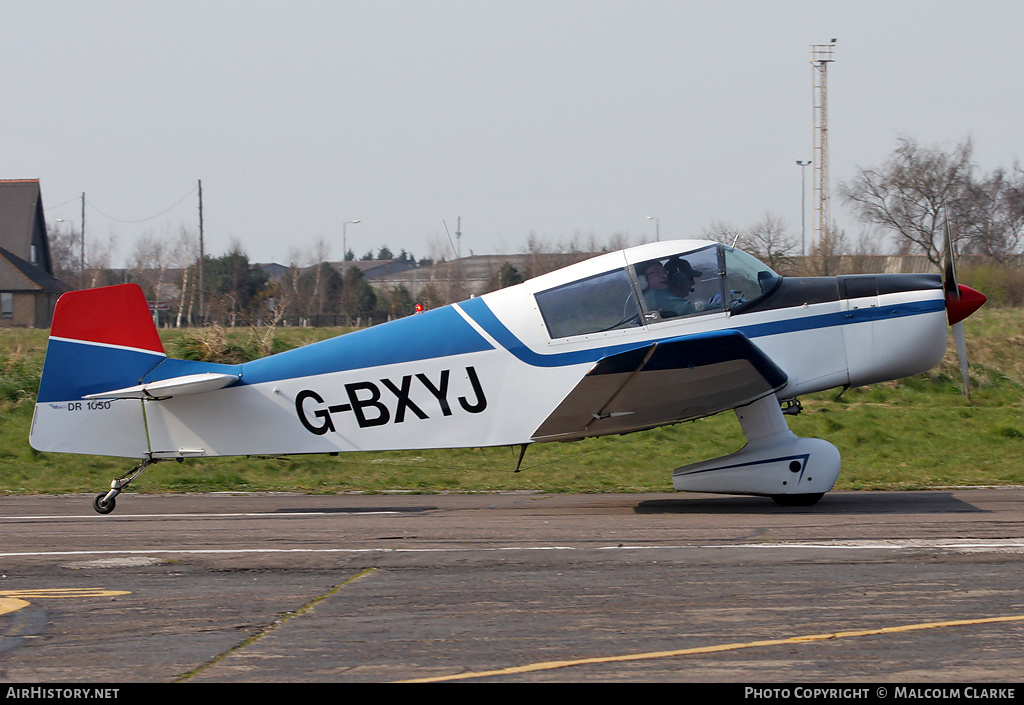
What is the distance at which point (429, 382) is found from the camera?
9.95 m

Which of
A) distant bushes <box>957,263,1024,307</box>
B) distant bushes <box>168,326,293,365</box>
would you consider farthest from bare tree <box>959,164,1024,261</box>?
distant bushes <box>168,326,293,365</box>

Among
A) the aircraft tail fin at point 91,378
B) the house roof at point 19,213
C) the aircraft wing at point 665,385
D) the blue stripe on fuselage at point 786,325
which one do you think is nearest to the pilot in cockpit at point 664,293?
the aircraft wing at point 665,385

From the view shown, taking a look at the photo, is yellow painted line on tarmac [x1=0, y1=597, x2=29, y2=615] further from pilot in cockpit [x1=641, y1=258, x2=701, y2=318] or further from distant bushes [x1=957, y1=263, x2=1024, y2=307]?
distant bushes [x1=957, y1=263, x2=1024, y2=307]

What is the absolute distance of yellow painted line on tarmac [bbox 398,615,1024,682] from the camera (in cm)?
442

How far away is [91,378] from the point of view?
10250 mm

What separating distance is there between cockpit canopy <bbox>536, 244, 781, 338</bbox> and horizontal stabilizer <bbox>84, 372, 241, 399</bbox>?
12.3 feet

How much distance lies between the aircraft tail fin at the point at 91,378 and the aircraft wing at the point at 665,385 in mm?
4652

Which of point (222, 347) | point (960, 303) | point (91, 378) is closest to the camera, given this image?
point (960, 303)

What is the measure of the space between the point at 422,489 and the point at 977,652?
29.3ft

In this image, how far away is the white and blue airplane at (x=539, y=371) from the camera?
9602 millimetres

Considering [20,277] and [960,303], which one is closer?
[960,303]

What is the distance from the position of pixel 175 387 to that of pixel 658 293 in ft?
17.4

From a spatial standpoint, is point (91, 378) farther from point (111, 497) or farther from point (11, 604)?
point (11, 604)

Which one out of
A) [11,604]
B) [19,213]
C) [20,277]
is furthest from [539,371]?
[19,213]
